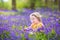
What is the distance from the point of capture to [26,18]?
2242mm

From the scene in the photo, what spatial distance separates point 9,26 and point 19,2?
0.36 meters

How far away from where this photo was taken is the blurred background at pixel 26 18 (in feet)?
7.08

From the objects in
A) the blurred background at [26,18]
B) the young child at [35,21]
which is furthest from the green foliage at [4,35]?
the young child at [35,21]

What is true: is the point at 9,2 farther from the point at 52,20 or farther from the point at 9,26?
the point at 52,20

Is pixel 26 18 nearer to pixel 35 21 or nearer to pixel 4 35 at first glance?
pixel 35 21

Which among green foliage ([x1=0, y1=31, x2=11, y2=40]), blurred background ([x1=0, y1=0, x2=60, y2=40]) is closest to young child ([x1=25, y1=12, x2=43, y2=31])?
blurred background ([x1=0, y1=0, x2=60, y2=40])

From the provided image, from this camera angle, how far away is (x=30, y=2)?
2287 millimetres

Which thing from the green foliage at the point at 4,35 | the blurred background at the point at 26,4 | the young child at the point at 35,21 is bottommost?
the green foliage at the point at 4,35

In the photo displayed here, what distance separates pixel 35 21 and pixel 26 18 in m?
0.13

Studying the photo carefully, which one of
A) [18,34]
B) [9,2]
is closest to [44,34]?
[18,34]

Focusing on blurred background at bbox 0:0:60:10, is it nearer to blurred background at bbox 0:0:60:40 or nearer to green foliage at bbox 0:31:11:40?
blurred background at bbox 0:0:60:40

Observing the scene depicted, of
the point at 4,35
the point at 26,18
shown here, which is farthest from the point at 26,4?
the point at 4,35

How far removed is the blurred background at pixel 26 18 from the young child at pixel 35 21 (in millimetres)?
43

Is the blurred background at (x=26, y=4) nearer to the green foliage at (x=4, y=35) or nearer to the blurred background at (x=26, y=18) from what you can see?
the blurred background at (x=26, y=18)
